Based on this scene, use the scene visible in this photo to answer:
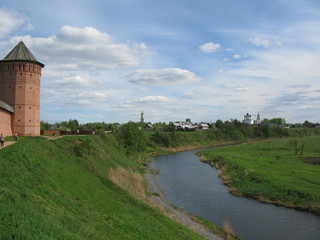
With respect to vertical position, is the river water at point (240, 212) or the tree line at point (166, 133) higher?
the tree line at point (166, 133)

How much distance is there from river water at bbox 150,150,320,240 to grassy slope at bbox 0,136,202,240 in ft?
22.0

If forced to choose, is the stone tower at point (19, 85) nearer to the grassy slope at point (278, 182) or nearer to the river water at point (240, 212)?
the river water at point (240, 212)

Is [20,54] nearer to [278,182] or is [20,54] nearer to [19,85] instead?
[19,85]

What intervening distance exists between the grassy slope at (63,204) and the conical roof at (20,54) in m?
16.8

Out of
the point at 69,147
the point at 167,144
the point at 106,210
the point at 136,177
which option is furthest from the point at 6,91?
the point at 167,144

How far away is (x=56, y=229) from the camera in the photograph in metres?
10.7

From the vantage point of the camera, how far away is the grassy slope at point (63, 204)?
1057cm

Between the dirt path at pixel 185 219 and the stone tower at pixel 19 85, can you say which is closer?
the dirt path at pixel 185 219

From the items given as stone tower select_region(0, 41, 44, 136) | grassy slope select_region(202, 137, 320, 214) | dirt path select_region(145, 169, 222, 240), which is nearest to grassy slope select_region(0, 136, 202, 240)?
dirt path select_region(145, 169, 222, 240)

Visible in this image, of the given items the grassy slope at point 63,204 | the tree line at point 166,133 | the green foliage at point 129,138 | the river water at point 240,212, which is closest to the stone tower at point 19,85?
the grassy slope at point 63,204

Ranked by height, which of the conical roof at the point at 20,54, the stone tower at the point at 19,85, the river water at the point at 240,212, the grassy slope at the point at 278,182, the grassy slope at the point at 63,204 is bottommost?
the river water at the point at 240,212

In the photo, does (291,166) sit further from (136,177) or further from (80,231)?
(80,231)

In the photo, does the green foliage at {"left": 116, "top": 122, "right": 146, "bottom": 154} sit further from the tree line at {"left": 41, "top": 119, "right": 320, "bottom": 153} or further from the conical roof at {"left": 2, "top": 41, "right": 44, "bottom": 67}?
the conical roof at {"left": 2, "top": 41, "right": 44, "bottom": 67}

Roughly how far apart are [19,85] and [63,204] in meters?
27.8
